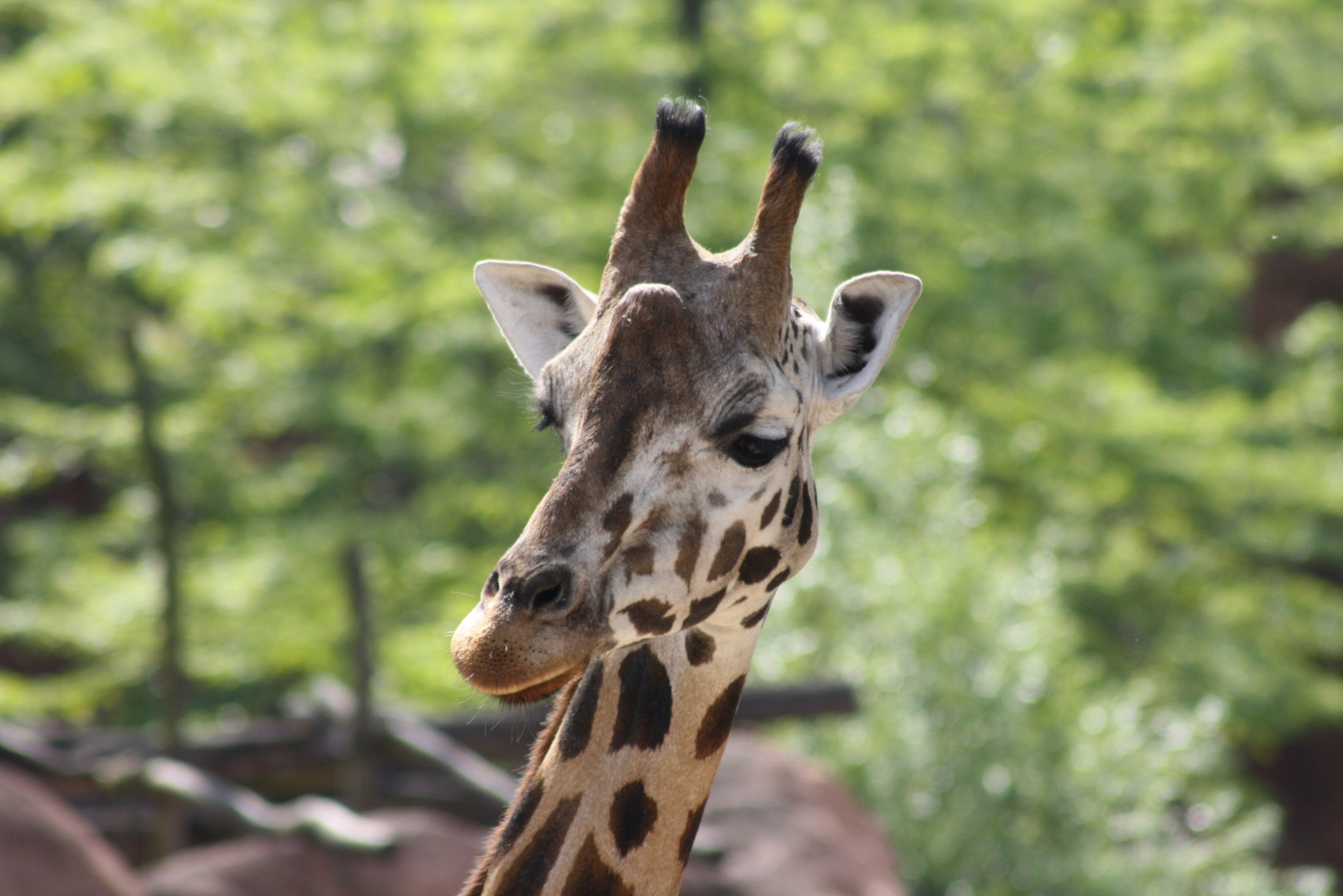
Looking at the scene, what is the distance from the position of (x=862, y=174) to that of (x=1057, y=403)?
7.57ft

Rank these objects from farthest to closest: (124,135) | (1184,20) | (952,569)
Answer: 1. (1184,20)
2. (124,135)
3. (952,569)

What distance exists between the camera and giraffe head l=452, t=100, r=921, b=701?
2043 millimetres

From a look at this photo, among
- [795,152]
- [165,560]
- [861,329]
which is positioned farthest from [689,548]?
[165,560]

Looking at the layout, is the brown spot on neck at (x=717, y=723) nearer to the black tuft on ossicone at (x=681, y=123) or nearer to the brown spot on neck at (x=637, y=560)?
the brown spot on neck at (x=637, y=560)

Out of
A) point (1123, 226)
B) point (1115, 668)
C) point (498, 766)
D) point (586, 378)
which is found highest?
point (586, 378)

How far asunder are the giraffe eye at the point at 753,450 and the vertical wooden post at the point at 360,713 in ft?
17.8

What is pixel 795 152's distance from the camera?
7.94 ft

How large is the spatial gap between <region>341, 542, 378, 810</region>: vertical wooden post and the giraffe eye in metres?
5.41

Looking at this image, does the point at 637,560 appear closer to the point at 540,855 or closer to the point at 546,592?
the point at 546,592

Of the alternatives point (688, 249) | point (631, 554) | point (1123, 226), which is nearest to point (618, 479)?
point (631, 554)

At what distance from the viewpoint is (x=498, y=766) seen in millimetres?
8820

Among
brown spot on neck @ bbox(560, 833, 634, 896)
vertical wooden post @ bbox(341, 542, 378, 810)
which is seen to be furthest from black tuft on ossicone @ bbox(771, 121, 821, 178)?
vertical wooden post @ bbox(341, 542, 378, 810)

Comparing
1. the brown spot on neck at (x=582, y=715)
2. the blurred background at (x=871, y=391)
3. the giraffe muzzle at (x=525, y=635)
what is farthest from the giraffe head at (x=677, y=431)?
the blurred background at (x=871, y=391)

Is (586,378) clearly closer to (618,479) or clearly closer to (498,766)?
(618,479)
